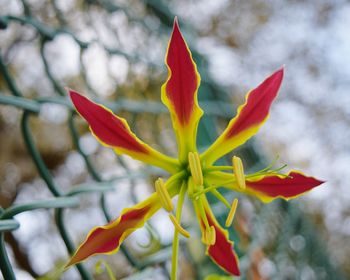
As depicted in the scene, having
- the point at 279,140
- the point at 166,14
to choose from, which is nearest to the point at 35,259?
the point at 279,140

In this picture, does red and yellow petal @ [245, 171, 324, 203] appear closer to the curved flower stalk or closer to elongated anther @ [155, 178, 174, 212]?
the curved flower stalk

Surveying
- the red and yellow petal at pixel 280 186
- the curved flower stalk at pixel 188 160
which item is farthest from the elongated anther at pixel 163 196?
the red and yellow petal at pixel 280 186

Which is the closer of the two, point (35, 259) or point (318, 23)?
point (35, 259)

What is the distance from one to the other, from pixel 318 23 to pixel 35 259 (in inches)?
107

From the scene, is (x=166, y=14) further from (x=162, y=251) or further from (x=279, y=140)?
(x=279, y=140)

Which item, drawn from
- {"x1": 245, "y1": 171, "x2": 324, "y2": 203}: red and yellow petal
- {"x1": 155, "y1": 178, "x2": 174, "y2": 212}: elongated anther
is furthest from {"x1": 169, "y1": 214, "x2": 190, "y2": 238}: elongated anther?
{"x1": 245, "y1": 171, "x2": 324, "y2": 203}: red and yellow petal

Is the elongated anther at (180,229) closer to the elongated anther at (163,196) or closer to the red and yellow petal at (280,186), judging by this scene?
the elongated anther at (163,196)

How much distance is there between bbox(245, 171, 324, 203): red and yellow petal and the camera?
422 millimetres

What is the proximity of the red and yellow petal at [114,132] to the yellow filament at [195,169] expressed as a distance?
0.04 meters

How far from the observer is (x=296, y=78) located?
13.2ft

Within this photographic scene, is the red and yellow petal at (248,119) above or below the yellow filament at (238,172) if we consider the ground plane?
above

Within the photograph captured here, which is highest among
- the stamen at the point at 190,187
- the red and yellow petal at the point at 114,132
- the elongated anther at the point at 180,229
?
the red and yellow petal at the point at 114,132

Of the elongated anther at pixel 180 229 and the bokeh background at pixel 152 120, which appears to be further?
the bokeh background at pixel 152 120

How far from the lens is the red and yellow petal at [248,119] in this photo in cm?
42
